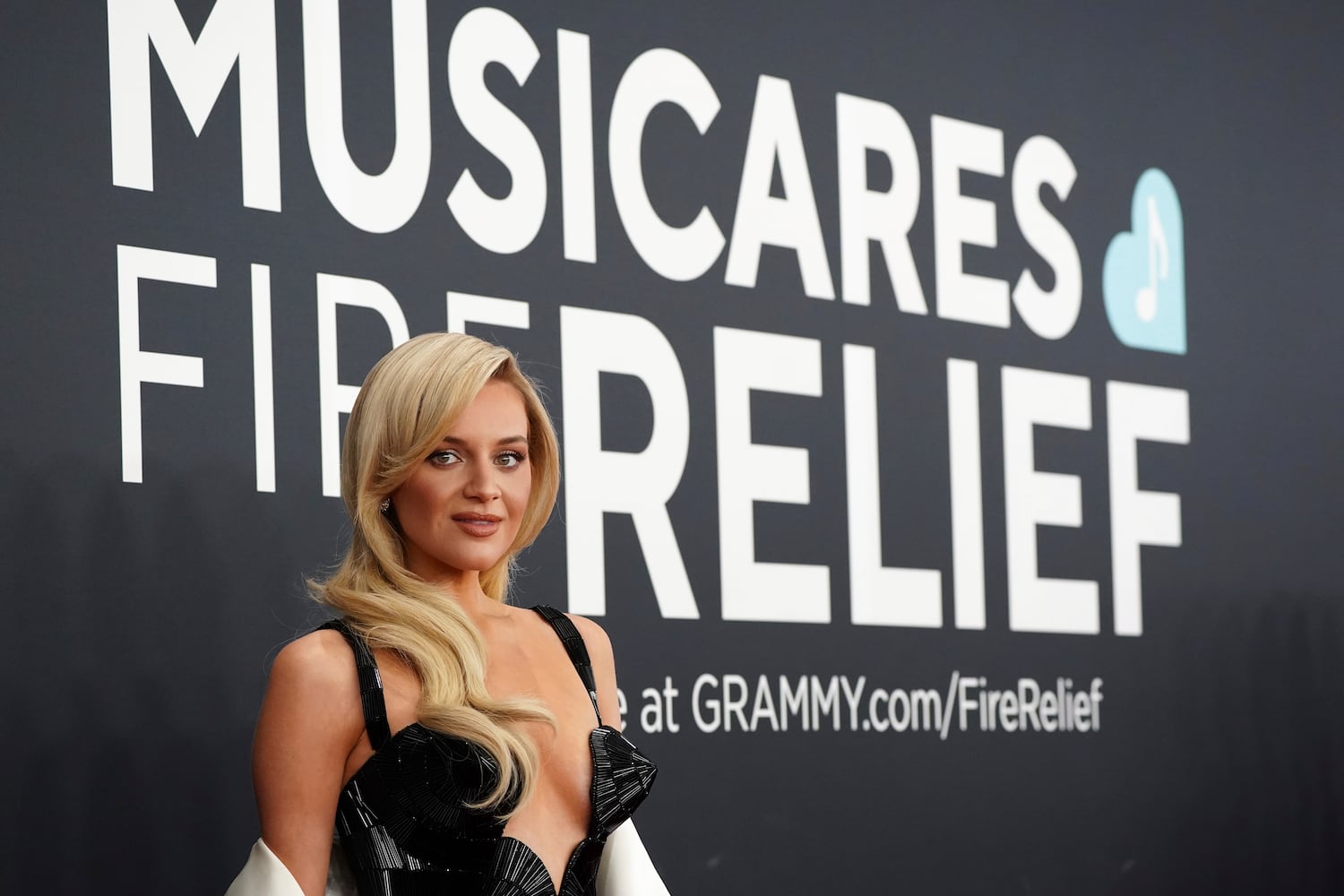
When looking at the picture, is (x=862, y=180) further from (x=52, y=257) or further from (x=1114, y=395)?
(x=52, y=257)

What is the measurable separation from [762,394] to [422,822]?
205 cm

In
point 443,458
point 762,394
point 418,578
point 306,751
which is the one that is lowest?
point 306,751

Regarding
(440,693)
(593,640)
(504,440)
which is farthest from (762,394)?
(440,693)

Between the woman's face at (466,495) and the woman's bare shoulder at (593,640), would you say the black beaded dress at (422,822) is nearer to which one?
the woman's face at (466,495)

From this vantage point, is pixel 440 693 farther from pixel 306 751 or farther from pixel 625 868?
pixel 625 868

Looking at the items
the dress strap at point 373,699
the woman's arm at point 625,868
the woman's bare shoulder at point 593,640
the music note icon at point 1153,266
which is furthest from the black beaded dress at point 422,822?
the music note icon at point 1153,266

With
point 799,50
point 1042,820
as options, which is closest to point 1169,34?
point 799,50

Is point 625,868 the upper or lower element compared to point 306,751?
lower

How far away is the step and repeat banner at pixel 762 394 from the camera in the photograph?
112 inches

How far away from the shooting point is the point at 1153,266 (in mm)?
4723

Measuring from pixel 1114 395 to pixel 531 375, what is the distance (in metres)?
1.84

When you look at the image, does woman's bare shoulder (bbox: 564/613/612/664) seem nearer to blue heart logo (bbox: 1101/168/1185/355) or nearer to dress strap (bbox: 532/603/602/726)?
dress strap (bbox: 532/603/602/726)

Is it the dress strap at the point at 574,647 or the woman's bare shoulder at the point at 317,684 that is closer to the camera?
the woman's bare shoulder at the point at 317,684

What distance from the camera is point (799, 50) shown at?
13.2 feet
